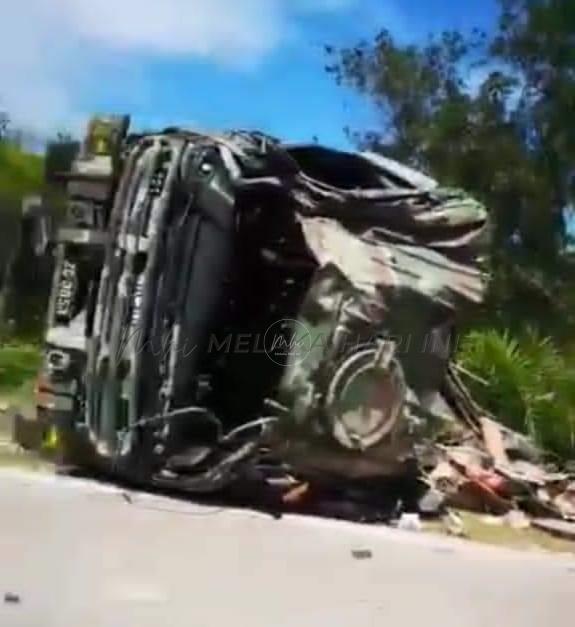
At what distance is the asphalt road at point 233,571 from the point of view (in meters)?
5.84

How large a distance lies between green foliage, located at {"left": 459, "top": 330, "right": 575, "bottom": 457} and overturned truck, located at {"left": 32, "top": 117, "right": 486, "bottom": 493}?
266 centimetres

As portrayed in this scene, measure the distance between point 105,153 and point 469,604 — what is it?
4.88 metres

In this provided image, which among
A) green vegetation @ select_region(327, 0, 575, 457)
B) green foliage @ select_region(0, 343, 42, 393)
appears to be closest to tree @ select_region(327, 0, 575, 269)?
green vegetation @ select_region(327, 0, 575, 457)

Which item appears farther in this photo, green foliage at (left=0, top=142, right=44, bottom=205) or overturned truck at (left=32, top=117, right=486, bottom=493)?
green foliage at (left=0, top=142, right=44, bottom=205)

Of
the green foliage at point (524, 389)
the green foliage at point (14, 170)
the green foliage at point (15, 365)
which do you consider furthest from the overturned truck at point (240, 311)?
the green foliage at point (14, 170)

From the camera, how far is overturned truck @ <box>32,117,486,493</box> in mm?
9227

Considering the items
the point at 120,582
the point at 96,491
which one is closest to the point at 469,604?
the point at 120,582

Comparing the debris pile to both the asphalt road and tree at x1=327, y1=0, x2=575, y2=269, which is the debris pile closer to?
the asphalt road

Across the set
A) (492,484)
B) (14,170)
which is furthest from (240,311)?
(14,170)

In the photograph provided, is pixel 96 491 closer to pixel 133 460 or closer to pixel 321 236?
pixel 133 460

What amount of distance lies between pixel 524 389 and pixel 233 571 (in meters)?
6.72

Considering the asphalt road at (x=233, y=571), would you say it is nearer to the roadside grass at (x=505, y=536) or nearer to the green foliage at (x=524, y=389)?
the roadside grass at (x=505, y=536)

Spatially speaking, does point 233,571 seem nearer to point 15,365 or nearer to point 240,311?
point 240,311

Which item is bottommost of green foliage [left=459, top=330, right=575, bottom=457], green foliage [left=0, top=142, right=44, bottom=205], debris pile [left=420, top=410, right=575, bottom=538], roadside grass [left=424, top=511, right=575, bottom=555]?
roadside grass [left=424, top=511, right=575, bottom=555]
